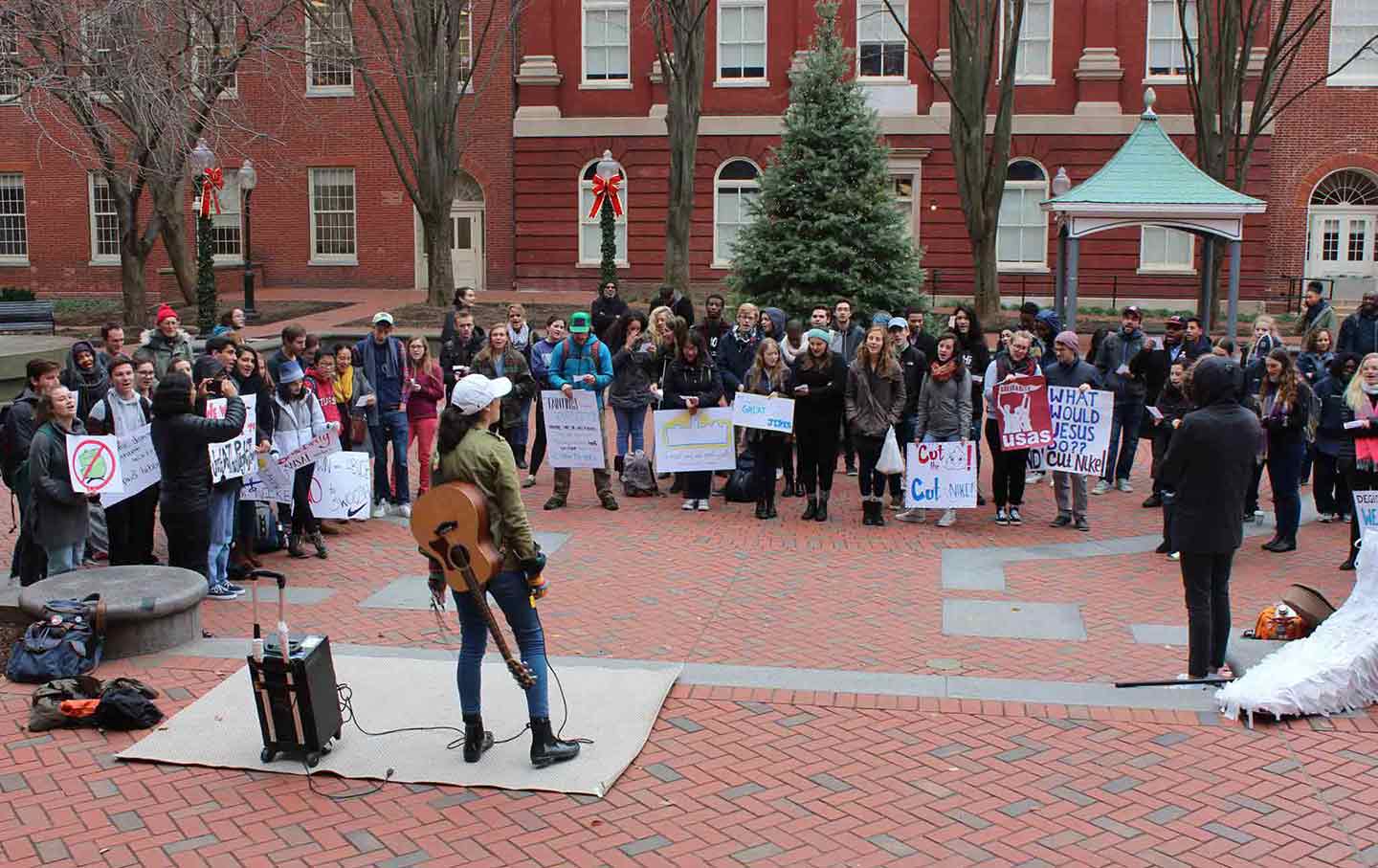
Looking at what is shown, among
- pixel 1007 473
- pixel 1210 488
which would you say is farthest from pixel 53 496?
pixel 1007 473

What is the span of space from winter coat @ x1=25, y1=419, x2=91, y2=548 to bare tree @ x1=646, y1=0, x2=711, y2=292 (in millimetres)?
20806

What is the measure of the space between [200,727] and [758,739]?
9.98ft

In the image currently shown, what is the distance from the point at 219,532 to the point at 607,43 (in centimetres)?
2755

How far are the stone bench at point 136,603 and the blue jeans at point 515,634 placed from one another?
2.78 meters

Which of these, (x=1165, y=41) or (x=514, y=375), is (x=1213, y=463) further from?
(x=1165, y=41)

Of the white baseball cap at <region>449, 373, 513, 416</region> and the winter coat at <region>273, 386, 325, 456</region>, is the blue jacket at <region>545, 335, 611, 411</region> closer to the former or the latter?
the winter coat at <region>273, 386, 325, 456</region>

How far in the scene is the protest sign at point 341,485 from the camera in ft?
39.1

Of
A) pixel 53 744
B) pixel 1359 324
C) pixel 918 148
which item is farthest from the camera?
pixel 918 148

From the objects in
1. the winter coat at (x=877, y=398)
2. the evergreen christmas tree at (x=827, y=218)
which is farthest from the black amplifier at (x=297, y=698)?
the evergreen christmas tree at (x=827, y=218)

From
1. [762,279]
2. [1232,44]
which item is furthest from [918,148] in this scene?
[762,279]

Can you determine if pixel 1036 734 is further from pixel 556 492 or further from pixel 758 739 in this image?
pixel 556 492

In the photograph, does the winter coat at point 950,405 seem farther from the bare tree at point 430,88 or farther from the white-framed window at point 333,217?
the white-framed window at point 333,217

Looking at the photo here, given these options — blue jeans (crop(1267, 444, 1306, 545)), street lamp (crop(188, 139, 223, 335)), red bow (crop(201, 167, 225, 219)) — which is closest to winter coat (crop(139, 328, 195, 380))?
blue jeans (crop(1267, 444, 1306, 545))

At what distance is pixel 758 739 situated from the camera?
754cm
